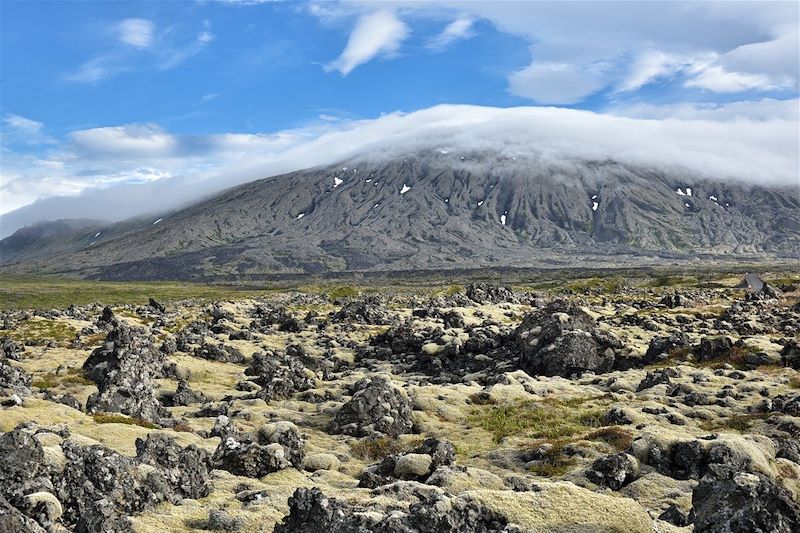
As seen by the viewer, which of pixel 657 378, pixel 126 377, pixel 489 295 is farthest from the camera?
pixel 489 295

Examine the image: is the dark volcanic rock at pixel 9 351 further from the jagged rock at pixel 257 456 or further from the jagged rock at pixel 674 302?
the jagged rock at pixel 674 302

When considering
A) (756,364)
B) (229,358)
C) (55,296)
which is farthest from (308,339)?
(55,296)

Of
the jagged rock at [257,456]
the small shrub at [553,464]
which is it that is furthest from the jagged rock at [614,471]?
the jagged rock at [257,456]

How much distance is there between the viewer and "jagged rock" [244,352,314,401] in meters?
39.0

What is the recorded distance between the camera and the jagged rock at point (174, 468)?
16.7 meters

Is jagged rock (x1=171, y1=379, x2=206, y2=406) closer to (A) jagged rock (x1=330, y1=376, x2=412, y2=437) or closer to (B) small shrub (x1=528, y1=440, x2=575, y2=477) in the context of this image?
(A) jagged rock (x1=330, y1=376, x2=412, y2=437)

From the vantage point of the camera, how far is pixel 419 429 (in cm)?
3080

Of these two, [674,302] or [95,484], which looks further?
[674,302]

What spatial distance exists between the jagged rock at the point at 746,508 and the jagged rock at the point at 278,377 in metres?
29.1

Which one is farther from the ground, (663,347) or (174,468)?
(174,468)

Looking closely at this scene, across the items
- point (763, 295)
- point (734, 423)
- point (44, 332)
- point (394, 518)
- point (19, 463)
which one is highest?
point (19, 463)

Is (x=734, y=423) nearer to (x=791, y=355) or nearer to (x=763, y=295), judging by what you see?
(x=791, y=355)

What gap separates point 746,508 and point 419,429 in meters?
20.0

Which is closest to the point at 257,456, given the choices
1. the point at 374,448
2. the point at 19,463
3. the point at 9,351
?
the point at 374,448
